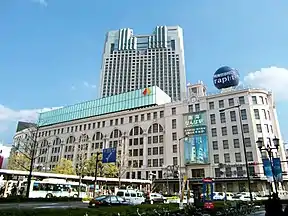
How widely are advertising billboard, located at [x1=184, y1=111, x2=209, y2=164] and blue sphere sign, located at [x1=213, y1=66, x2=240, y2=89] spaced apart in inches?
335

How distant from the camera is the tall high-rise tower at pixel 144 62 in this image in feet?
421

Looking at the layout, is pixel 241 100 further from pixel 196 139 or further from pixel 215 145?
pixel 196 139

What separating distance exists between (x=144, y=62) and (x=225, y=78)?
8123 centimetres

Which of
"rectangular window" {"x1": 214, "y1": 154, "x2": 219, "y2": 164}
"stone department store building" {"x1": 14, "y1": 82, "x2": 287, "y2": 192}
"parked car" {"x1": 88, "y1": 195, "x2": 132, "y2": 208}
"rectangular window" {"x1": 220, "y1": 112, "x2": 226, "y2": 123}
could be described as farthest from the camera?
"rectangular window" {"x1": 220, "y1": 112, "x2": 226, "y2": 123}

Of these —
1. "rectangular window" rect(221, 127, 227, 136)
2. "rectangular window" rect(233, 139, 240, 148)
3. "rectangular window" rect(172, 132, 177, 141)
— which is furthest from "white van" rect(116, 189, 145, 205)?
"rectangular window" rect(172, 132, 177, 141)

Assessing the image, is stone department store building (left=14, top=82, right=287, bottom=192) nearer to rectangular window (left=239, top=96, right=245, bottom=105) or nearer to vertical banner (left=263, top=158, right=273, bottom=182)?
rectangular window (left=239, top=96, right=245, bottom=105)

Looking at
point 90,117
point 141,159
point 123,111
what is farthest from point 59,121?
point 141,159

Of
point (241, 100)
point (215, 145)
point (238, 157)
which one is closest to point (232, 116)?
Result: point (241, 100)

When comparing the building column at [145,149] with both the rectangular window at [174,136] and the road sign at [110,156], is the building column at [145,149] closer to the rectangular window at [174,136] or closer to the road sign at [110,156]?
the rectangular window at [174,136]

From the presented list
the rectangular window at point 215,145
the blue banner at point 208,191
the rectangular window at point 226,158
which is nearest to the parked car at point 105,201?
the blue banner at point 208,191

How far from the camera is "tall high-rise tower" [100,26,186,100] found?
5049 inches

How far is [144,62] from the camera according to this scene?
5325 inches

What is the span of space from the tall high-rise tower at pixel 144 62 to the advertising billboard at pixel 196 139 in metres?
57.9

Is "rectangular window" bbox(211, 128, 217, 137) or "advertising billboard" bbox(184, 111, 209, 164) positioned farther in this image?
"rectangular window" bbox(211, 128, 217, 137)
